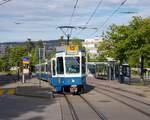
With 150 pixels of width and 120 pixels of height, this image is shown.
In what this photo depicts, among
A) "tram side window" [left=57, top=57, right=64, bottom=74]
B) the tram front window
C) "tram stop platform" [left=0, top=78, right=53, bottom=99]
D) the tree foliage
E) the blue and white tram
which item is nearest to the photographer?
"tram stop platform" [left=0, top=78, right=53, bottom=99]

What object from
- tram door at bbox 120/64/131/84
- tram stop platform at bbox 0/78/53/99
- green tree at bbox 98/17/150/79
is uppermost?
green tree at bbox 98/17/150/79

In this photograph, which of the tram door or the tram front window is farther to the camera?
the tram door

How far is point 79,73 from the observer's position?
113 ft

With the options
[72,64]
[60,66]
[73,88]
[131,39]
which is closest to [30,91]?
[60,66]

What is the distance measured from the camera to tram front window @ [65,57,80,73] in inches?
1363

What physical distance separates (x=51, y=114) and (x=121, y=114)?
280 cm

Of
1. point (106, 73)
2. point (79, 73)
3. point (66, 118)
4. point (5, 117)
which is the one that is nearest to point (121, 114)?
point (66, 118)

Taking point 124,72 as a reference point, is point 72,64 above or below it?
above

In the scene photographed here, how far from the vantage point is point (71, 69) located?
114 ft

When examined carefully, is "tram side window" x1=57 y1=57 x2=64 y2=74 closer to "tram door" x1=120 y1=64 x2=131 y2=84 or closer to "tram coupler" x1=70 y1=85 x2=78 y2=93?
"tram coupler" x1=70 y1=85 x2=78 y2=93

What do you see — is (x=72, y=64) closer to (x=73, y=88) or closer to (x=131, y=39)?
(x=73, y=88)

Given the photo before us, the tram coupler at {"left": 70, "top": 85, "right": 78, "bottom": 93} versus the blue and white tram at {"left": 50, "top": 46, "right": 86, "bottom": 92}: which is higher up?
the blue and white tram at {"left": 50, "top": 46, "right": 86, "bottom": 92}

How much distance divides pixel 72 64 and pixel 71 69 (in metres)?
0.35

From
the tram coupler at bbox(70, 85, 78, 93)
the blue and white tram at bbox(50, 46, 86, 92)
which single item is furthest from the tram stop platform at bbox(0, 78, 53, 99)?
the tram coupler at bbox(70, 85, 78, 93)
